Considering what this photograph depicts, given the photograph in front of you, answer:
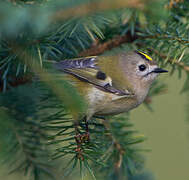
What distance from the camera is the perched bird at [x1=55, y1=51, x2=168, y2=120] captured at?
1.11m

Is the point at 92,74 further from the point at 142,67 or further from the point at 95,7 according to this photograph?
the point at 95,7

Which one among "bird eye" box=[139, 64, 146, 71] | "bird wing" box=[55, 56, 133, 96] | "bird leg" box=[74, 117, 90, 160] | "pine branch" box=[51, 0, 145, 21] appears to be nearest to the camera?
"pine branch" box=[51, 0, 145, 21]

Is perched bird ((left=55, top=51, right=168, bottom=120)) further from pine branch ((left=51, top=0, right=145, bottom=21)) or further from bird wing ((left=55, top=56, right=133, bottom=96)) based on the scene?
pine branch ((left=51, top=0, right=145, bottom=21))

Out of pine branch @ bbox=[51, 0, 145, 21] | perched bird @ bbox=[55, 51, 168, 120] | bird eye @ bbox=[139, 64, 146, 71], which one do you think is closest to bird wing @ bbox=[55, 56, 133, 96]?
perched bird @ bbox=[55, 51, 168, 120]

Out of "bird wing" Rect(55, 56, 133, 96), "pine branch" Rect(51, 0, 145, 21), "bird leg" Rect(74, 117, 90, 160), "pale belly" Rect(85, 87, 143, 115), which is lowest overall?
"pale belly" Rect(85, 87, 143, 115)

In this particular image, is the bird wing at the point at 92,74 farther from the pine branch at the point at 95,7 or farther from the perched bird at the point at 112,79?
the pine branch at the point at 95,7

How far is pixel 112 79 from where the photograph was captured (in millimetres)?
1249

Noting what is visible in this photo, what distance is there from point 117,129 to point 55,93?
66 centimetres

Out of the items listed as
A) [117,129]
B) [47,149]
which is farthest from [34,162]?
[117,129]

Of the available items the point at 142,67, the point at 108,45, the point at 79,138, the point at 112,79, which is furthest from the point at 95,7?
the point at 142,67

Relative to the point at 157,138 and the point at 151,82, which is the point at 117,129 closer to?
the point at 151,82

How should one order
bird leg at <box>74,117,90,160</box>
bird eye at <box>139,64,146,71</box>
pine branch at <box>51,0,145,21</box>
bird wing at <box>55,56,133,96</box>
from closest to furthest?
pine branch at <box>51,0,145,21</box> < bird leg at <box>74,117,90,160</box> < bird wing at <box>55,56,133,96</box> < bird eye at <box>139,64,146,71</box>

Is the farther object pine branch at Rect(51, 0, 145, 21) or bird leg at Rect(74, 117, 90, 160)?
bird leg at Rect(74, 117, 90, 160)

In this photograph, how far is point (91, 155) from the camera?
84 cm
